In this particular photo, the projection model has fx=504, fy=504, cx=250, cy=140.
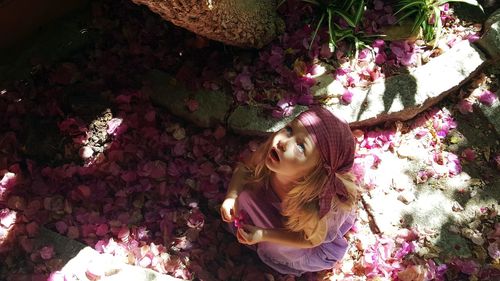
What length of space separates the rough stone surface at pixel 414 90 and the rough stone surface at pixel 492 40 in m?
0.06

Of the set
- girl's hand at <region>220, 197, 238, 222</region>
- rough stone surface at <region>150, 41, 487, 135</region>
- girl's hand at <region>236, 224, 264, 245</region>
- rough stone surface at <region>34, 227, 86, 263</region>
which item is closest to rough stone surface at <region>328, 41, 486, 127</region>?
rough stone surface at <region>150, 41, 487, 135</region>

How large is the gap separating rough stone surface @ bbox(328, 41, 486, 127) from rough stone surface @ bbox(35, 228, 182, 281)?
155 centimetres

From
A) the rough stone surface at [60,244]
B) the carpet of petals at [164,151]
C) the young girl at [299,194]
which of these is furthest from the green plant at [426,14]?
the rough stone surface at [60,244]

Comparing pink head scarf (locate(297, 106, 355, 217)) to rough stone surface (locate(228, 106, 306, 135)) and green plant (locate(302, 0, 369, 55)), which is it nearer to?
rough stone surface (locate(228, 106, 306, 135))

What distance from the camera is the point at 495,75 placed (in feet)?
11.9

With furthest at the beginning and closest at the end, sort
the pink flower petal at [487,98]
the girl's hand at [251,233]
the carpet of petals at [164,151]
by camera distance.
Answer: the pink flower petal at [487,98] → the carpet of petals at [164,151] → the girl's hand at [251,233]

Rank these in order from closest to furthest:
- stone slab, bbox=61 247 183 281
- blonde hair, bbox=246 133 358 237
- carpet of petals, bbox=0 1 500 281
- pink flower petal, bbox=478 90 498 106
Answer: blonde hair, bbox=246 133 358 237, stone slab, bbox=61 247 183 281, carpet of petals, bbox=0 1 500 281, pink flower petal, bbox=478 90 498 106

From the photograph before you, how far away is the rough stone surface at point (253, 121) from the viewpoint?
125 inches

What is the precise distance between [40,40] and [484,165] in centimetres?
316

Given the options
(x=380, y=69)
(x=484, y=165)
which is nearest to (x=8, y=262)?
(x=380, y=69)

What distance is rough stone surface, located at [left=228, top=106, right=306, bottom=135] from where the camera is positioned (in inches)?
125

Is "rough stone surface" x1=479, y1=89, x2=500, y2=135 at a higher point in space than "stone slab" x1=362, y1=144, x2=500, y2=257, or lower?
higher

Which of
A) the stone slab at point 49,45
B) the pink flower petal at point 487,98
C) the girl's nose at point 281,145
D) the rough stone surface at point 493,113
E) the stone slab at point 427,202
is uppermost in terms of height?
the girl's nose at point 281,145

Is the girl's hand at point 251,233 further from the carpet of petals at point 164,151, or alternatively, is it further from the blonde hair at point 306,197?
the carpet of petals at point 164,151
